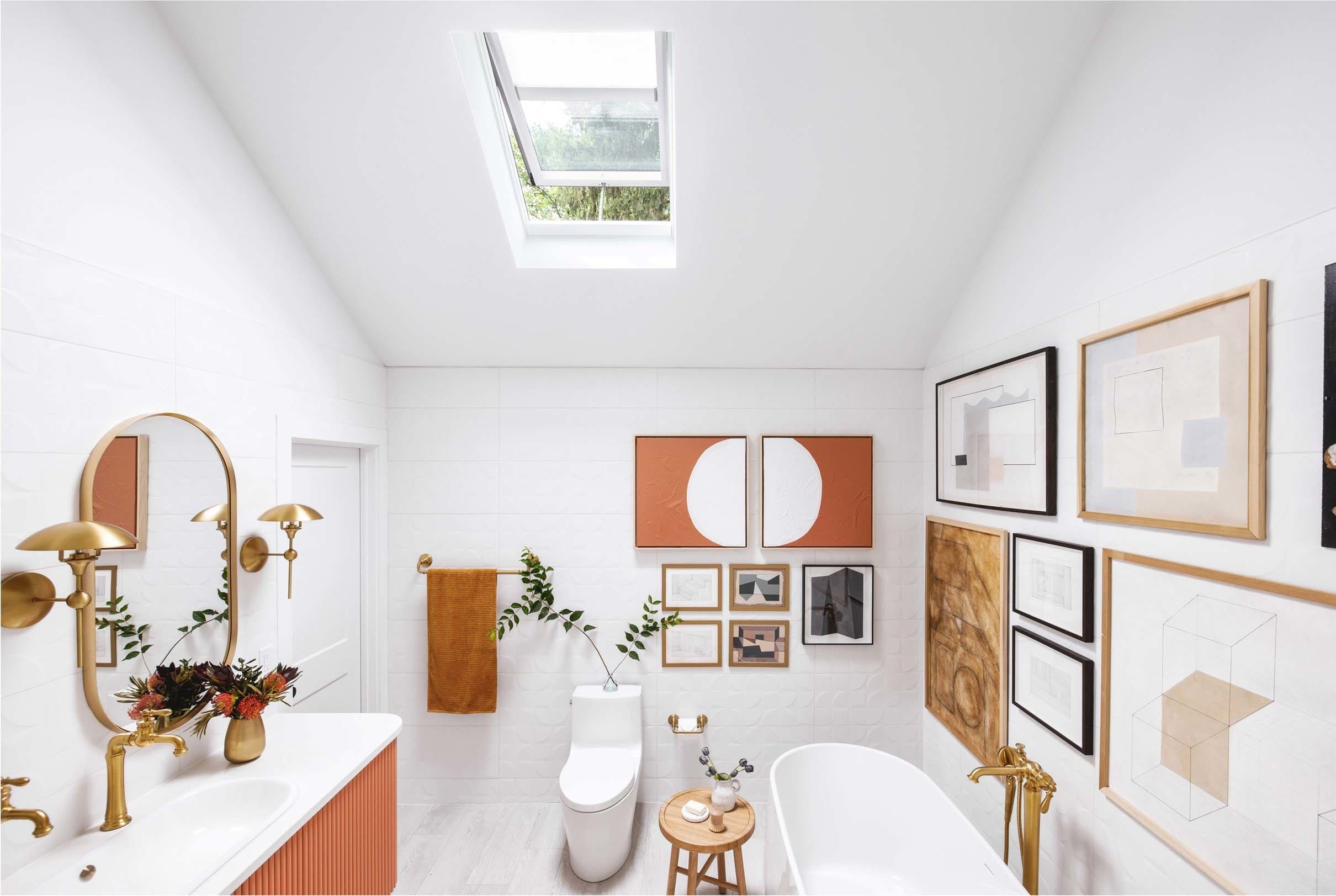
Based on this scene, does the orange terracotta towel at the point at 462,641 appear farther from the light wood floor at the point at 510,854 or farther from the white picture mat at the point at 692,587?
the white picture mat at the point at 692,587

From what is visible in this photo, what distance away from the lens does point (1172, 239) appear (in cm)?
126

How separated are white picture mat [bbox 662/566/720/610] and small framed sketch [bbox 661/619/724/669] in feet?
0.29

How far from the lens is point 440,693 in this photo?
2551 millimetres

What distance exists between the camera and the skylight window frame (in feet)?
5.71

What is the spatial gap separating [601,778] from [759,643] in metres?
0.90

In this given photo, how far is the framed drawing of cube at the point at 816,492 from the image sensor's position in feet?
8.47

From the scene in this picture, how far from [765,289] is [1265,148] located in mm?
1387

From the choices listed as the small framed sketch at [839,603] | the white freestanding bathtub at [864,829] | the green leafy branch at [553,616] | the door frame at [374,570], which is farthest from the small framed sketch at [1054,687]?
the door frame at [374,570]

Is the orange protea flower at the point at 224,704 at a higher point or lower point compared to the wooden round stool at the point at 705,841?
higher

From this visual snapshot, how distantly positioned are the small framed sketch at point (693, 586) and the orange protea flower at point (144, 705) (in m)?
1.76

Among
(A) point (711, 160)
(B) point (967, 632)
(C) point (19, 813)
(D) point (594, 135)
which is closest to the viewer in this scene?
(C) point (19, 813)

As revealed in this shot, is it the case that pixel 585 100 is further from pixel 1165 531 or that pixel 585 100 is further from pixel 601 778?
pixel 601 778

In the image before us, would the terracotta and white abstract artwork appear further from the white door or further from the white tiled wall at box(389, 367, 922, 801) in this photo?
the white door

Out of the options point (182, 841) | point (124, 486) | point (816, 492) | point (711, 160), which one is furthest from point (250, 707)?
point (816, 492)
